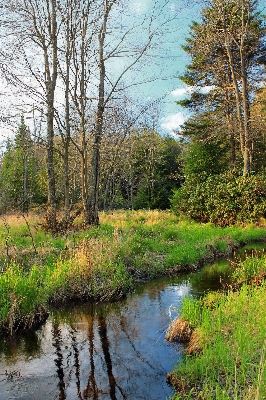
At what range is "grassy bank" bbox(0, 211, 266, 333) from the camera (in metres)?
6.93

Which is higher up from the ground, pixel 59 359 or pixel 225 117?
pixel 225 117

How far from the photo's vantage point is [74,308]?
26.3 feet

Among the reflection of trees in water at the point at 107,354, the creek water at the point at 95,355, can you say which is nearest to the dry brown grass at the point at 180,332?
the creek water at the point at 95,355

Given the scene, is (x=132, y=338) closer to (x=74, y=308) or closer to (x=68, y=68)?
(x=74, y=308)

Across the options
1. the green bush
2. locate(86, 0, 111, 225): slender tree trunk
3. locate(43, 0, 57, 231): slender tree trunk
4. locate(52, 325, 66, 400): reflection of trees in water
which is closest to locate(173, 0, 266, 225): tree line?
the green bush

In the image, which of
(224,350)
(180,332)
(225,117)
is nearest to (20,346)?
(180,332)

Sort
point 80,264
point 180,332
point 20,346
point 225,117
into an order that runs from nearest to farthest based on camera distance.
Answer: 1. point 20,346
2. point 180,332
3. point 80,264
4. point 225,117

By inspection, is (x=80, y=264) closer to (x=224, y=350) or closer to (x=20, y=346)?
(x=20, y=346)

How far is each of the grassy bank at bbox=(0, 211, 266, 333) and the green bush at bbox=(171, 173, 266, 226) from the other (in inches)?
203

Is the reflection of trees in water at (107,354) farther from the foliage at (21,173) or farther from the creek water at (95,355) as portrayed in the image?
the foliage at (21,173)

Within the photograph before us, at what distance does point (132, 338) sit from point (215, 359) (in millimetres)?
1940

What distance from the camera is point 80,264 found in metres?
8.81

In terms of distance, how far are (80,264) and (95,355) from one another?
3.28 meters

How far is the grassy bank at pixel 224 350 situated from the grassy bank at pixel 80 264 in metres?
2.64
